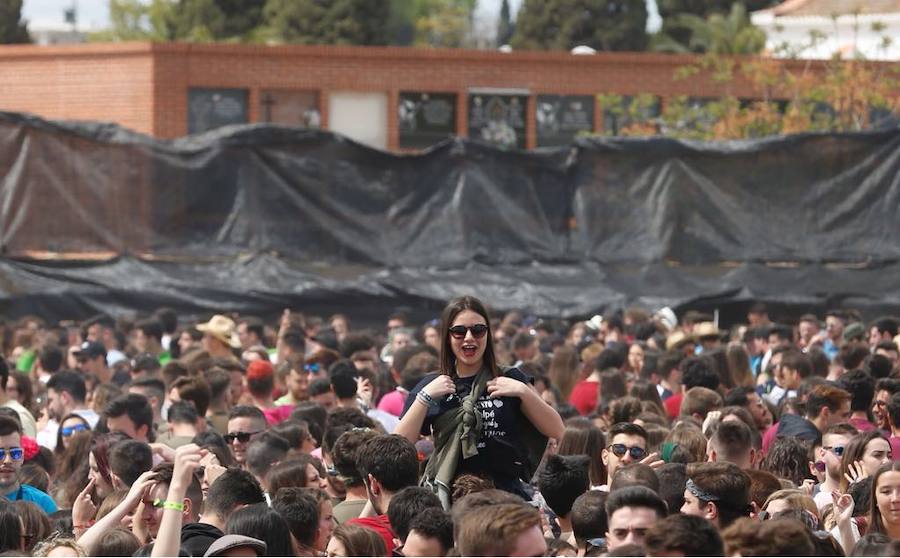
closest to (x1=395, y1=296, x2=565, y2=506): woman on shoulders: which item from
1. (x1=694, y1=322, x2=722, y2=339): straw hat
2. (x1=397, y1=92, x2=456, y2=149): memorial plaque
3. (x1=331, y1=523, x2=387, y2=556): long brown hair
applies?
(x1=331, y1=523, x2=387, y2=556): long brown hair

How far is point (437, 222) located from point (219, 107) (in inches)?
543

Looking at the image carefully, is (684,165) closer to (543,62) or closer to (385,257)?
(385,257)

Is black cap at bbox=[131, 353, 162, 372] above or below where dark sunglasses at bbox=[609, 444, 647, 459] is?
below

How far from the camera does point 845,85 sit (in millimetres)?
31859

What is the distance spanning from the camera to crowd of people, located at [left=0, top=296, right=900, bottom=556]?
7.24 m

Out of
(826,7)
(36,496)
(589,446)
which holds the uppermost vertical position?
(589,446)

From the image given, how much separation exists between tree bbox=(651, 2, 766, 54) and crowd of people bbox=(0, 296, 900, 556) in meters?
32.2

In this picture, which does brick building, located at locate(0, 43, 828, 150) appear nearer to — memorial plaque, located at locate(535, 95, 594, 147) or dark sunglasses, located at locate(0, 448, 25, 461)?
memorial plaque, located at locate(535, 95, 594, 147)

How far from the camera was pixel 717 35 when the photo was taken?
171 feet

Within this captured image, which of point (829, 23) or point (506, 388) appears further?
point (829, 23)

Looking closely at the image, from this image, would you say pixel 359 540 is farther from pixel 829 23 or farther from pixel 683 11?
pixel 683 11

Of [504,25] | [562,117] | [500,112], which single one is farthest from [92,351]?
[504,25]

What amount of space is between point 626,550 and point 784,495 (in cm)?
248

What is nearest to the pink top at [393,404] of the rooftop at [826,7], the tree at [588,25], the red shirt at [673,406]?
the red shirt at [673,406]
